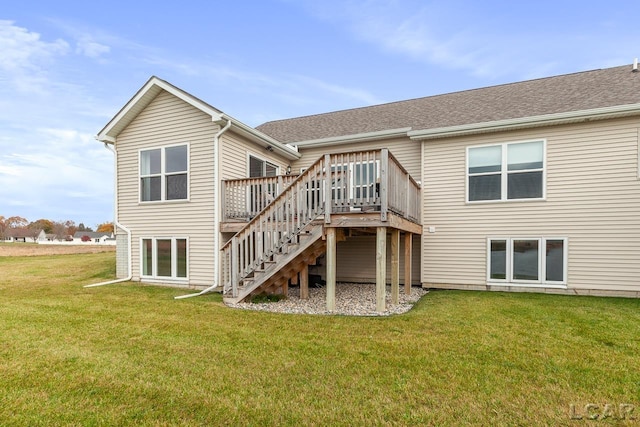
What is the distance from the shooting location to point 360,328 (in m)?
5.12

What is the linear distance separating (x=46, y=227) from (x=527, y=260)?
→ 122987 millimetres

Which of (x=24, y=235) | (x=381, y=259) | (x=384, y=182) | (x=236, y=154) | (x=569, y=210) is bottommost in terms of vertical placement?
(x=24, y=235)

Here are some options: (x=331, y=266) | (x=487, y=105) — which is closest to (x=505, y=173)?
(x=487, y=105)

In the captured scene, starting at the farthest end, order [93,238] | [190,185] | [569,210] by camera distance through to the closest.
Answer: [93,238], [190,185], [569,210]

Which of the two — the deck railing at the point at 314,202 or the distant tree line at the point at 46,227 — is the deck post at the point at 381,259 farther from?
the distant tree line at the point at 46,227

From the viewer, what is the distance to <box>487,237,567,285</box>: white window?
8.18 meters

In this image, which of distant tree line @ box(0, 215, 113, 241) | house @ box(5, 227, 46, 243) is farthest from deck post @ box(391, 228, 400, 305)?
house @ box(5, 227, 46, 243)

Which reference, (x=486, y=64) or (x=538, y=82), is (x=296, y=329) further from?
(x=486, y=64)

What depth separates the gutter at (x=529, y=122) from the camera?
744 centimetres

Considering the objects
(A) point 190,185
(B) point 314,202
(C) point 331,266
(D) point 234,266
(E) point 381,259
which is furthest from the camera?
(A) point 190,185

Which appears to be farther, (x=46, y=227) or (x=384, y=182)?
(x=46, y=227)

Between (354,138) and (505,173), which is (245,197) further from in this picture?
(505,173)

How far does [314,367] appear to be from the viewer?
3.63 metres

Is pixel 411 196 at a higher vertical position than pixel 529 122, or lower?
lower
